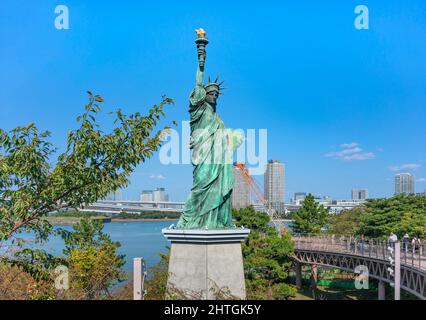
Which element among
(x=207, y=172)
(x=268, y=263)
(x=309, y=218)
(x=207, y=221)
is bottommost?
(x=268, y=263)

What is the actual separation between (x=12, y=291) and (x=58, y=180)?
4.53 metres

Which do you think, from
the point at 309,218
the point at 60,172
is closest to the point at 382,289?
the point at 309,218

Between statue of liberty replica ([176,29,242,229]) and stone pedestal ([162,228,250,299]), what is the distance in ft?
1.94

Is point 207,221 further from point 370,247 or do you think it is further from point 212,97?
point 370,247

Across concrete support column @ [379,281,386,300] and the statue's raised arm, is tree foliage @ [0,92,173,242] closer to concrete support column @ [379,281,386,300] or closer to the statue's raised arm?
the statue's raised arm

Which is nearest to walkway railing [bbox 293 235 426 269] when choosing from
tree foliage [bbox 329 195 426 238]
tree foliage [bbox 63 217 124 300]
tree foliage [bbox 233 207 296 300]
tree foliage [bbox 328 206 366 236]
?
tree foliage [bbox 329 195 426 238]

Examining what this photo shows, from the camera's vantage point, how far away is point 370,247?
71.9 feet

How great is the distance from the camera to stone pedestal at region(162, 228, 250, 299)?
9.68 meters

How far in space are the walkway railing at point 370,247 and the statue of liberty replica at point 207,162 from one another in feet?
27.7

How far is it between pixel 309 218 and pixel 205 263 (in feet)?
90.9

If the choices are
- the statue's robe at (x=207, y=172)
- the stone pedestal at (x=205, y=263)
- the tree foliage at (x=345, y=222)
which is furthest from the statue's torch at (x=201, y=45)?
the tree foliage at (x=345, y=222)

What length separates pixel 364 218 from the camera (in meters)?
32.2

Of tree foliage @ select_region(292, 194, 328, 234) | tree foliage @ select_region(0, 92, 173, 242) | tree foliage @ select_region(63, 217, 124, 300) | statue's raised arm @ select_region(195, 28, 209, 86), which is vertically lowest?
tree foliage @ select_region(63, 217, 124, 300)
